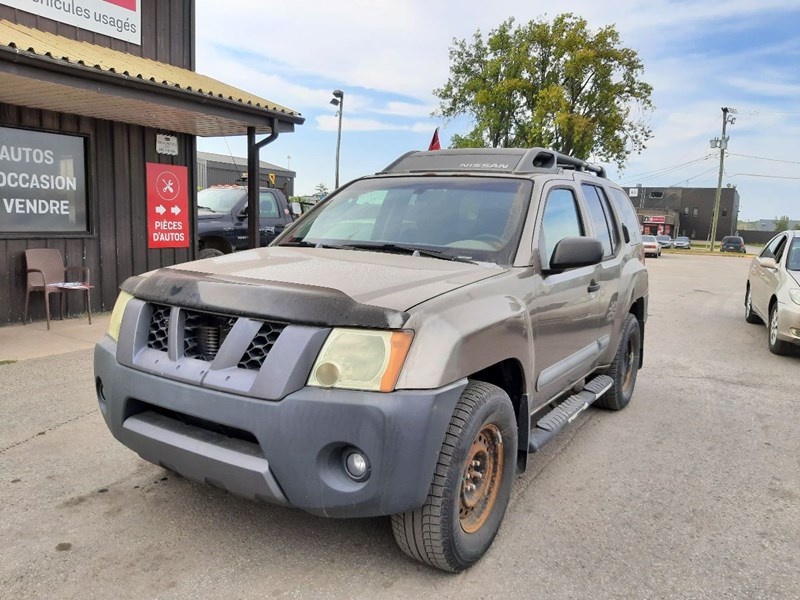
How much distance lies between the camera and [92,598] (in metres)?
2.39

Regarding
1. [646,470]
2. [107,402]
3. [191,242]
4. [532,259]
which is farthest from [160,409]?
[191,242]

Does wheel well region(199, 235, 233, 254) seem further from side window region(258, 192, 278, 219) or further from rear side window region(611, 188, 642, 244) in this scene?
rear side window region(611, 188, 642, 244)

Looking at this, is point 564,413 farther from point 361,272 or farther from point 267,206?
point 267,206

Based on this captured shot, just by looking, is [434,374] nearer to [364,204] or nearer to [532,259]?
[532,259]

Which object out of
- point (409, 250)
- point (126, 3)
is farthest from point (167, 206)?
point (409, 250)

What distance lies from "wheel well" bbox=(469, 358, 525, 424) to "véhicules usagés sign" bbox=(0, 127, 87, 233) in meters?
6.94

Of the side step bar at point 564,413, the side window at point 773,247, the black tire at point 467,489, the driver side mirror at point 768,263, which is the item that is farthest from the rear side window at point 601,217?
the side window at point 773,247

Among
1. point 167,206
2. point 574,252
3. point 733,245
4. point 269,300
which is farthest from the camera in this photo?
point 733,245

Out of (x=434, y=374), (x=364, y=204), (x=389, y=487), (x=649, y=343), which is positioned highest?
(x=364, y=204)

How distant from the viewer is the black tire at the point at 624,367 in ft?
16.1

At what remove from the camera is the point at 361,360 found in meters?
2.22

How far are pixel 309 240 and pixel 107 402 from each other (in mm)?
1472

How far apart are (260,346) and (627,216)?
4.07 metres

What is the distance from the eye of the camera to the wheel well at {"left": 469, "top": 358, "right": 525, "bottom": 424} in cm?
287
